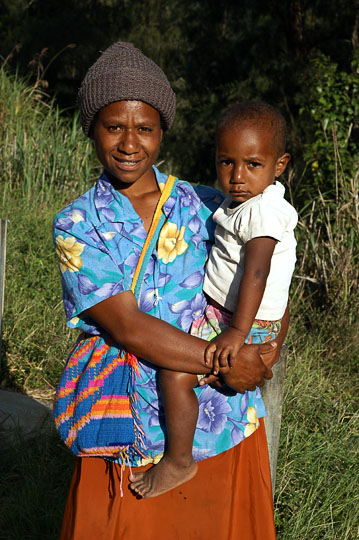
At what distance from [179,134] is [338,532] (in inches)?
375

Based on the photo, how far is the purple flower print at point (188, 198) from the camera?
207 cm

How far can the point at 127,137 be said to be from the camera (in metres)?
1.92

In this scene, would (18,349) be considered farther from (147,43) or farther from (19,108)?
(147,43)

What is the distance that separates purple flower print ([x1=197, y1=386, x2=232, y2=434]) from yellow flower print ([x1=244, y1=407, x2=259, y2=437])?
0.08 meters

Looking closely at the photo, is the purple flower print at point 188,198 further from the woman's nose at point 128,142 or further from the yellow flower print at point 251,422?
the yellow flower print at point 251,422

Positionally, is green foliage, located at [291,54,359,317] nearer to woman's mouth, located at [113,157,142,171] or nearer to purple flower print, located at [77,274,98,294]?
woman's mouth, located at [113,157,142,171]

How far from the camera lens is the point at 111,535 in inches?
75.7

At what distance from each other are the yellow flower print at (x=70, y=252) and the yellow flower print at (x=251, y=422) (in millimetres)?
684

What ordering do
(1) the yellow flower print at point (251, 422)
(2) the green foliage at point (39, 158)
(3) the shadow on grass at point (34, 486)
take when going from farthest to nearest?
(2) the green foliage at point (39, 158)
(3) the shadow on grass at point (34, 486)
(1) the yellow flower print at point (251, 422)

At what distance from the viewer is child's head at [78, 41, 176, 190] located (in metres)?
1.91

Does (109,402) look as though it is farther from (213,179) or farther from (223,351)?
(213,179)

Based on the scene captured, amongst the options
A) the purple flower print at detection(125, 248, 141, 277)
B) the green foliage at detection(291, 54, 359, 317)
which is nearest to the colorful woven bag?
the purple flower print at detection(125, 248, 141, 277)

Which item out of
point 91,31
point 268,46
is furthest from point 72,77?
point 268,46

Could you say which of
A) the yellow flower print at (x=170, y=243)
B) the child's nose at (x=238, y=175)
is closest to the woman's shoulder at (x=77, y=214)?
the yellow flower print at (x=170, y=243)
